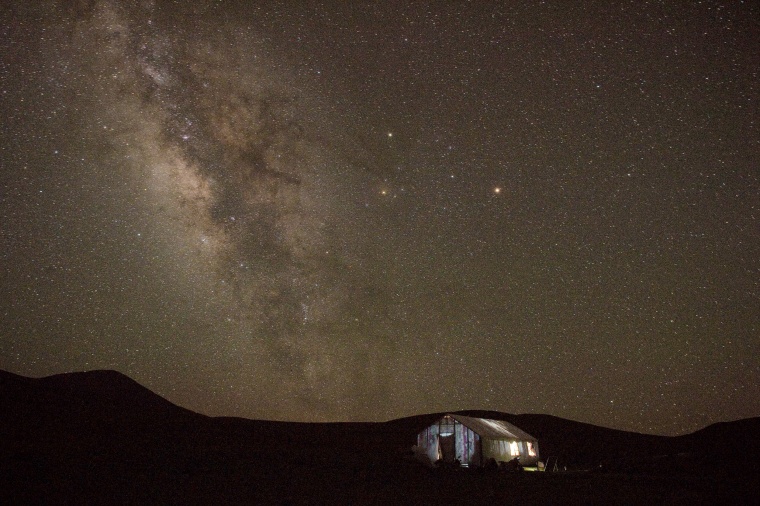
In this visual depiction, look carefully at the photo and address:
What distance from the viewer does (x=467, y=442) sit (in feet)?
76.5

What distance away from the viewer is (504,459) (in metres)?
23.8

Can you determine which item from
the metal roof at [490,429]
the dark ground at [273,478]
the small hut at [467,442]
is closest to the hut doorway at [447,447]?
the small hut at [467,442]

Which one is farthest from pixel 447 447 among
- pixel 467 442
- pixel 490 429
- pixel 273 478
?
pixel 273 478

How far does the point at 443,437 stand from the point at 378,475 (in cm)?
978

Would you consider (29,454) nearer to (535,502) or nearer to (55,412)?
(535,502)

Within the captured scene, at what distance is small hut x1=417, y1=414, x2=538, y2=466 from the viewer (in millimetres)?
22922

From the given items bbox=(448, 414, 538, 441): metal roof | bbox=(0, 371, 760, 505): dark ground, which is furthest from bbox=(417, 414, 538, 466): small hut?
bbox=(0, 371, 760, 505): dark ground

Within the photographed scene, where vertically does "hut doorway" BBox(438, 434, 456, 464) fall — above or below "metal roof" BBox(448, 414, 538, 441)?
below

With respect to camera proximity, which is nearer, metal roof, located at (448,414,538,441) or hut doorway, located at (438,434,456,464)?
hut doorway, located at (438,434,456,464)

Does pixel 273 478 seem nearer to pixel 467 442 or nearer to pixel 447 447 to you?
pixel 447 447

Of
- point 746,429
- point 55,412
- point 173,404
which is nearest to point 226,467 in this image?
point 55,412

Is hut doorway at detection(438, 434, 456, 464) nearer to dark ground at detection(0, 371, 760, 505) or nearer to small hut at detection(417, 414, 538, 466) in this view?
small hut at detection(417, 414, 538, 466)

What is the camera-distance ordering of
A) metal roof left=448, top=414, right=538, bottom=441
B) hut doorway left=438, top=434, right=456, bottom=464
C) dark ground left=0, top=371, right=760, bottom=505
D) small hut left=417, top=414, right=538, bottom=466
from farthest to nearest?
metal roof left=448, top=414, right=538, bottom=441 < hut doorway left=438, top=434, right=456, bottom=464 < small hut left=417, top=414, right=538, bottom=466 < dark ground left=0, top=371, right=760, bottom=505

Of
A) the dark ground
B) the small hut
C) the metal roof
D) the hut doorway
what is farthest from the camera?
the metal roof
